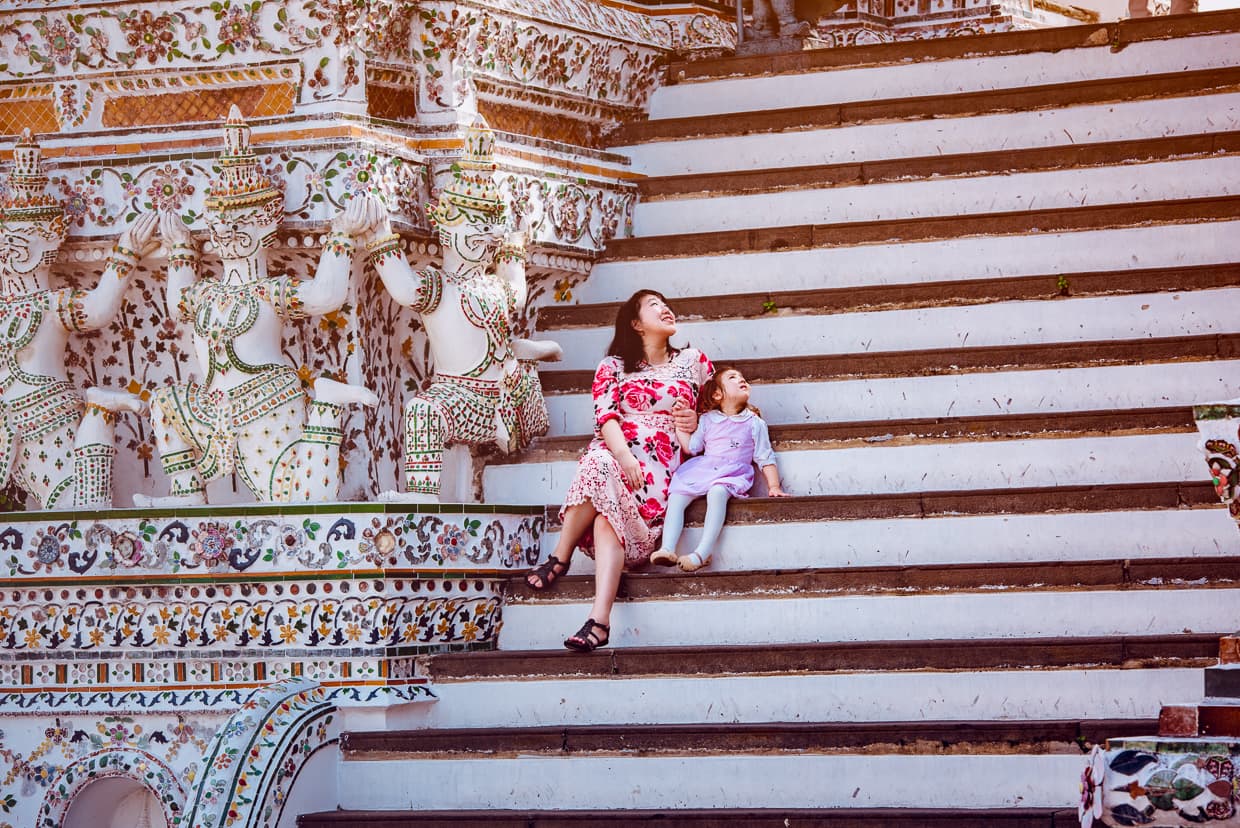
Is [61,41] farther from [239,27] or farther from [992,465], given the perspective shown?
[992,465]

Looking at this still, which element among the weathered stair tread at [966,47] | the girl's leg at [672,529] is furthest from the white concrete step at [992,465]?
the weathered stair tread at [966,47]

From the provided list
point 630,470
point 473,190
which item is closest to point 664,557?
point 630,470

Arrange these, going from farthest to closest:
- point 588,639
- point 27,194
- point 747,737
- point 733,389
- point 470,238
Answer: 1. point 27,194
2. point 470,238
3. point 733,389
4. point 588,639
5. point 747,737

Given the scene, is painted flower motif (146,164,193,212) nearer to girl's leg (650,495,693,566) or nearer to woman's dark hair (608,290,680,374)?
woman's dark hair (608,290,680,374)

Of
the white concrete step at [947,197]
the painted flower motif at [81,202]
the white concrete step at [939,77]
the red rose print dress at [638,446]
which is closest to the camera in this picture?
the red rose print dress at [638,446]

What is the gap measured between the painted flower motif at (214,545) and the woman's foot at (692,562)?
64.6 inches

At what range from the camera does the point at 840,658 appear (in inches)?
362

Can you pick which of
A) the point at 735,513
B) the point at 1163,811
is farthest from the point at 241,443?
the point at 1163,811

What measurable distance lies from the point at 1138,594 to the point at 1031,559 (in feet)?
1.65

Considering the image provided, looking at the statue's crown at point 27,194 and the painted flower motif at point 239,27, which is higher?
the painted flower motif at point 239,27

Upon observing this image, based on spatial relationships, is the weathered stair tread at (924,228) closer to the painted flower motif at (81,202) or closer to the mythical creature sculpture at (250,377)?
the mythical creature sculpture at (250,377)

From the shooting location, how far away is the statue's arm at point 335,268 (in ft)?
33.4

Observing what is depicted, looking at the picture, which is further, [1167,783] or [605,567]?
[605,567]

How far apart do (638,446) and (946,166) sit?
6.91 feet
